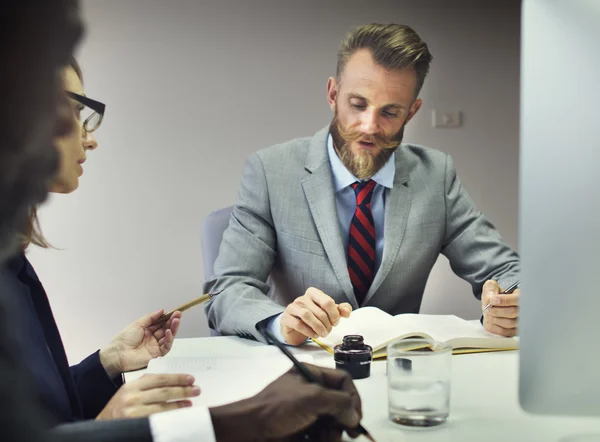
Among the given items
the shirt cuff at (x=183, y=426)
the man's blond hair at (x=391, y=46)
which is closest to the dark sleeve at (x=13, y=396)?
the shirt cuff at (x=183, y=426)

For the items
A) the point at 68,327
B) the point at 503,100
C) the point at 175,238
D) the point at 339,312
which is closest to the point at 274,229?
the point at 339,312

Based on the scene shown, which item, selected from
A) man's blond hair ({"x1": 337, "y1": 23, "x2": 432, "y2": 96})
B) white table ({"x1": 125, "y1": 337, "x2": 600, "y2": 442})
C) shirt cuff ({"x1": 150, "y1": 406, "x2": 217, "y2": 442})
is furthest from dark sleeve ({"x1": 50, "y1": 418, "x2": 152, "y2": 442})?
man's blond hair ({"x1": 337, "y1": 23, "x2": 432, "y2": 96})

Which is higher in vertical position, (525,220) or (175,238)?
(525,220)

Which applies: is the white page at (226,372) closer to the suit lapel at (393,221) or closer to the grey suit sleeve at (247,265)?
the grey suit sleeve at (247,265)

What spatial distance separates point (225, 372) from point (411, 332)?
0.36 meters

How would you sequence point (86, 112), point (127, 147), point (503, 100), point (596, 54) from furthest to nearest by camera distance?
point (503, 100)
point (127, 147)
point (86, 112)
point (596, 54)

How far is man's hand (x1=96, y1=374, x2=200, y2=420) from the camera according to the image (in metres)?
0.74

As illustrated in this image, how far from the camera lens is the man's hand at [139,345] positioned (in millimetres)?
1071

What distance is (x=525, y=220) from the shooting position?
1.91 ft

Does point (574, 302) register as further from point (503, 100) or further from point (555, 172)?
point (503, 100)

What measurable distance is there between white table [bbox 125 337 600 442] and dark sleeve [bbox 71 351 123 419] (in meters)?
0.04

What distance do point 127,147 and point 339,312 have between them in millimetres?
1746

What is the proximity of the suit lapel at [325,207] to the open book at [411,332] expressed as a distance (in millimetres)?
309

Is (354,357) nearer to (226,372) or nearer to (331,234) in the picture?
(226,372)
